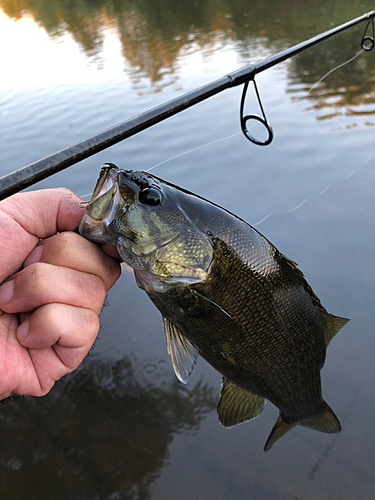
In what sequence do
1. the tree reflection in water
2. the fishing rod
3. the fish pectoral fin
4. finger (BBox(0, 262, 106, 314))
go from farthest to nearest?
the tree reflection in water
the fish pectoral fin
finger (BBox(0, 262, 106, 314))
the fishing rod

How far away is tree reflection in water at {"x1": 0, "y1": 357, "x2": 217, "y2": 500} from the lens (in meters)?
1.95

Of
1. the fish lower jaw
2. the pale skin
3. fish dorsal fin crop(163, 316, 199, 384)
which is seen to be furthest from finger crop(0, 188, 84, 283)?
fish dorsal fin crop(163, 316, 199, 384)

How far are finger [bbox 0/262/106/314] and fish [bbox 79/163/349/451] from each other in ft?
0.44

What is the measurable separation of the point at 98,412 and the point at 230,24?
1308 cm

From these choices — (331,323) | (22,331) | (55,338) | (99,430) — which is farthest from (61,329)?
(99,430)

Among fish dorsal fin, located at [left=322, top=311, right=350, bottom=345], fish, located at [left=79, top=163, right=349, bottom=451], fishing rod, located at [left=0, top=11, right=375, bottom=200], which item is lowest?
fish dorsal fin, located at [left=322, top=311, right=350, bottom=345]

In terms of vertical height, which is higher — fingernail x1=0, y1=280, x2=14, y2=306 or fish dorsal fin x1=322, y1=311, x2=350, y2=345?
fingernail x1=0, y1=280, x2=14, y2=306

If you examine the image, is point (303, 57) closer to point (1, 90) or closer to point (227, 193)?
point (227, 193)

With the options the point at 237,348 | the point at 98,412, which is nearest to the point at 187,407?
the point at 98,412

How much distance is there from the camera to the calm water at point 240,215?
1950mm

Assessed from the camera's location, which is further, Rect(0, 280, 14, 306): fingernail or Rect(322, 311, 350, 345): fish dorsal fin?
Rect(322, 311, 350, 345): fish dorsal fin

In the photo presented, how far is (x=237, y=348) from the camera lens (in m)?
1.34

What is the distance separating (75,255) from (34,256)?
0.21 meters

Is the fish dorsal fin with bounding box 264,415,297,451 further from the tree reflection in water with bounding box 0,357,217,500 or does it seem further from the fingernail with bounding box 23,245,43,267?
the fingernail with bounding box 23,245,43,267
